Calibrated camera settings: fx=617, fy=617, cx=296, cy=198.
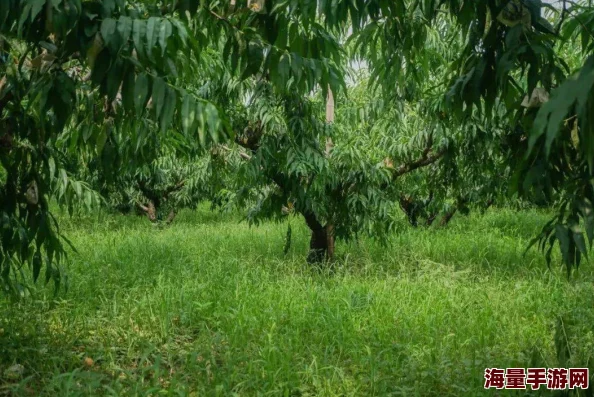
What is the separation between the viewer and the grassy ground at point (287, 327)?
307 cm

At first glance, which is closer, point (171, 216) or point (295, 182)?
point (295, 182)

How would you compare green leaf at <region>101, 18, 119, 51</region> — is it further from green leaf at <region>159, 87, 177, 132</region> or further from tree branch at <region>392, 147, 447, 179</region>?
tree branch at <region>392, 147, 447, 179</region>

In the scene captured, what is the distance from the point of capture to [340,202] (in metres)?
5.76

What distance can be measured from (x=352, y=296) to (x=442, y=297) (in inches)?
28.0

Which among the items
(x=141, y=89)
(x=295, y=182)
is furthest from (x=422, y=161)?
(x=141, y=89)

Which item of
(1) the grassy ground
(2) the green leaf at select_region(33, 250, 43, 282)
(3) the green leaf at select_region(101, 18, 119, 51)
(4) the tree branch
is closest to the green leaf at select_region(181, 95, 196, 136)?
(3) the green leaf at select_region(101, 18, 119, 51)

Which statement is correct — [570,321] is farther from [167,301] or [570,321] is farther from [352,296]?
[167,301]

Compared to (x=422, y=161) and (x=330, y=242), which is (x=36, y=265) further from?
(x=422, y=161)

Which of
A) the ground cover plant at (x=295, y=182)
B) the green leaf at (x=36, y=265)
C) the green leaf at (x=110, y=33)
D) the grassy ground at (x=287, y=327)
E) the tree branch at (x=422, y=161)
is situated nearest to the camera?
the green leaf at (x=110, y=33)

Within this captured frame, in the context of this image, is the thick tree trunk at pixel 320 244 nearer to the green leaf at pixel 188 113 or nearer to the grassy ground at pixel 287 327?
the grassy ground at pixel 287 327

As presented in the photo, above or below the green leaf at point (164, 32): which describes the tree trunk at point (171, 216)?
below

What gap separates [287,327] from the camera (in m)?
3.84

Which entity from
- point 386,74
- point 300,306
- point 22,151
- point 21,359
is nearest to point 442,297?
point 300,306

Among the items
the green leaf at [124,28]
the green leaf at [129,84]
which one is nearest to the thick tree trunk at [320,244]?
the green leaf at [129,84]
